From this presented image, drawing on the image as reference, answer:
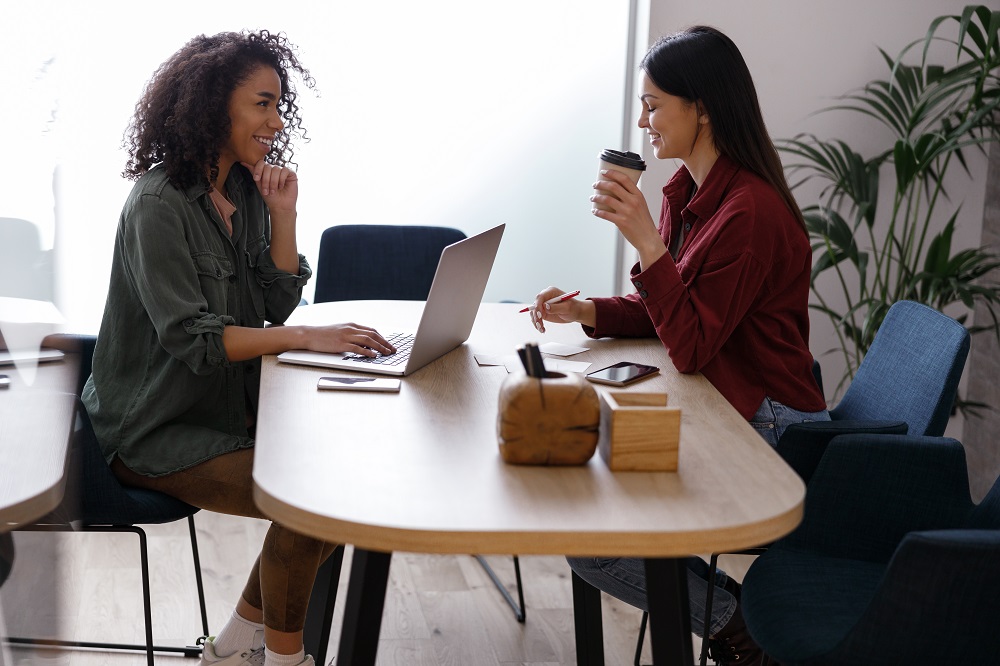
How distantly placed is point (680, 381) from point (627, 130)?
198 cm

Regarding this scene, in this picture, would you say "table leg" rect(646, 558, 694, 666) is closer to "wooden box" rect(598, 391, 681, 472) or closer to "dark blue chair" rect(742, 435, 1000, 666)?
"wooden box" rect(598, 391, 681, 472)

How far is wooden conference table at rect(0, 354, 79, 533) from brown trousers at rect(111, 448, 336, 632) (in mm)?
Result: 338

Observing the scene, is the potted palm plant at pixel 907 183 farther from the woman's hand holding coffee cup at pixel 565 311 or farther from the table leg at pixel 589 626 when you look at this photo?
the table leg at pixel 589 626

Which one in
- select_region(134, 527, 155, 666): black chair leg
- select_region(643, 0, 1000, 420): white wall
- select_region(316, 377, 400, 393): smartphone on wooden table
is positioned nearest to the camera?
select_region(316, 377, 400, 393): smartphone on wooden table

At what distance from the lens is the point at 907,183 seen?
313 cm

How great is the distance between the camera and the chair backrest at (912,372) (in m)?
1.89

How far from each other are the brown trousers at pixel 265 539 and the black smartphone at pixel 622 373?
578 mm

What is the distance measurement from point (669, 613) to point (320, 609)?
40.1 inches

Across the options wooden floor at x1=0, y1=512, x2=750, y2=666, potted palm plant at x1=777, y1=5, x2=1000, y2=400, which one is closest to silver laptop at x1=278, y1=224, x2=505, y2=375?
wooden floor at x1=0, y1=512, x2=750, y2=666

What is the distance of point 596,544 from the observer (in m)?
1.12

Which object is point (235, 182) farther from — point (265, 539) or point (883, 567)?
point (883, 567)

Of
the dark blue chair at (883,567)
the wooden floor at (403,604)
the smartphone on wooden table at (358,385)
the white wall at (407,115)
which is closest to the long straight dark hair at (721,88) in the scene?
the dark blue chair at (883,567)

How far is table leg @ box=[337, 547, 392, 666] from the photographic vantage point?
1.27 metres

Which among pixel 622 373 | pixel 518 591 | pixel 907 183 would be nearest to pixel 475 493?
pixel 622 373
